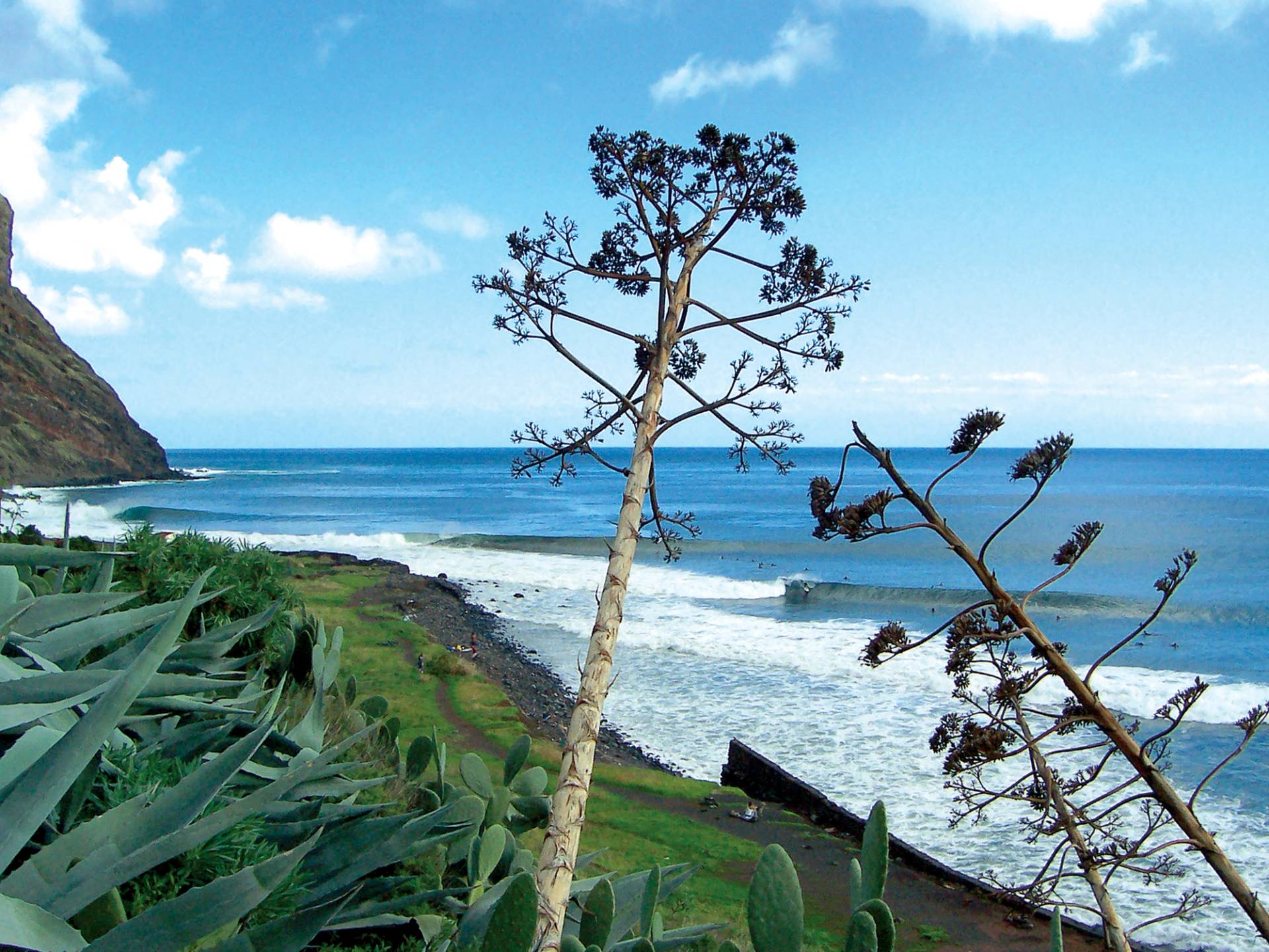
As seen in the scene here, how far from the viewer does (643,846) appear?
10797mm

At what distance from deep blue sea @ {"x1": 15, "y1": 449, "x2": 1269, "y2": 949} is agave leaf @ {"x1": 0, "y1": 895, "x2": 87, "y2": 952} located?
10.4m

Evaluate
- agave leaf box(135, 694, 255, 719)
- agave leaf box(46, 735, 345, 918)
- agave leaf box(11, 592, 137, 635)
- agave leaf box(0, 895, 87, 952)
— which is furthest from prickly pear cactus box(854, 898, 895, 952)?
agave leaf box(11, 592, 137, 635)

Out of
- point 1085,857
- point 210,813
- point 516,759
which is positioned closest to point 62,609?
point 210,813

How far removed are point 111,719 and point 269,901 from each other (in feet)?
3.71

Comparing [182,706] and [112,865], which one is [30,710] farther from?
[182,706]

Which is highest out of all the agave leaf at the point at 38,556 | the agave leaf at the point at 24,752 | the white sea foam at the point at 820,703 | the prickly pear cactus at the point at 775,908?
the agave leaf at the point at 38,556

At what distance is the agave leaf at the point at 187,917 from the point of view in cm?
183

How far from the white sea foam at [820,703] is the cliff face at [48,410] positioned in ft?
172

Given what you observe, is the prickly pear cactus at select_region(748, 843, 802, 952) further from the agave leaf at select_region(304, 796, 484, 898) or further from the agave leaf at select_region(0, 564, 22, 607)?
the agave leaf at select_region(0, 564, 22, 607)

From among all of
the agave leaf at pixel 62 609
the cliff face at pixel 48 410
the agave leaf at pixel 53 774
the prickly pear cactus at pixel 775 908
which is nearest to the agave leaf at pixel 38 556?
the agave leaf at pixel 62 609

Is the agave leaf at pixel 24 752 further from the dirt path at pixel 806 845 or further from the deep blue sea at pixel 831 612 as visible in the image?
Result: the deep blue sea at pixel 831 612

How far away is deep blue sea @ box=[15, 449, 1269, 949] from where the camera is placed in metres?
14.8

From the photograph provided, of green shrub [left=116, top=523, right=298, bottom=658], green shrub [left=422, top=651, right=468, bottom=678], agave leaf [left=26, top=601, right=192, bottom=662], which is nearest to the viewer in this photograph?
agave leaf [left=26, top=601, right=192, bottom=662]

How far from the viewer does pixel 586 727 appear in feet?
12.8
